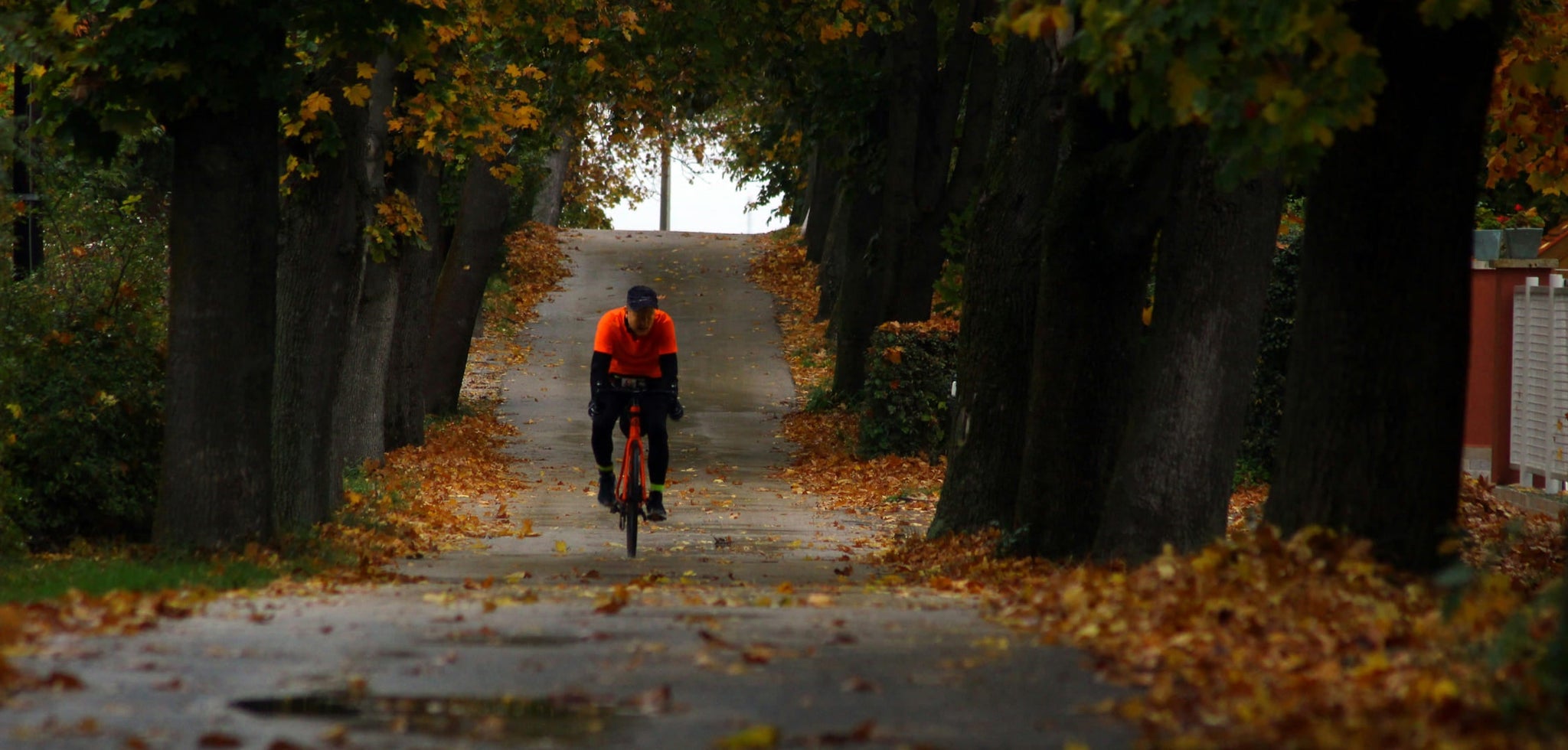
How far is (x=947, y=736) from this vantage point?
5352mm

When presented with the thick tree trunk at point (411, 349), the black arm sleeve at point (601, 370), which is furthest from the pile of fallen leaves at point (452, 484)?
the black arm sleeve at point (601, 370)

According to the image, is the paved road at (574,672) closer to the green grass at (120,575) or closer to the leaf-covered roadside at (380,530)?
the leaf-covered roadside at (380,530)

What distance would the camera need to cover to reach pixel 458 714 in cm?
571

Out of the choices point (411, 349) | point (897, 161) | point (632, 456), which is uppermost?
point (897, 161)

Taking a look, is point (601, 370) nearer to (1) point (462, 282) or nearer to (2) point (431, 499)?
(2) point (431, 499)

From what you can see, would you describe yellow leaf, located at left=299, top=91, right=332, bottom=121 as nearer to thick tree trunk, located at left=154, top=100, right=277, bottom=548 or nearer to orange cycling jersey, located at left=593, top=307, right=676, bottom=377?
thick tree trunk, located at left=154, top=100, right=277, bottom=548

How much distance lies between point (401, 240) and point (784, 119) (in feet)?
36.8

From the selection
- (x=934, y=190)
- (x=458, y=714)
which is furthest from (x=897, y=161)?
(x=458, y=714)

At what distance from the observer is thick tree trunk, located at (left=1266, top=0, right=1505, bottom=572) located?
796cm

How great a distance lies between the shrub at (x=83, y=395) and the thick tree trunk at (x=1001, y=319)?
6.06m

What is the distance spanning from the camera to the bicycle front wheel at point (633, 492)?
1353 cm

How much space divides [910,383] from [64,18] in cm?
1310

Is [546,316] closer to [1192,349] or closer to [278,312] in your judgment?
[278,312]

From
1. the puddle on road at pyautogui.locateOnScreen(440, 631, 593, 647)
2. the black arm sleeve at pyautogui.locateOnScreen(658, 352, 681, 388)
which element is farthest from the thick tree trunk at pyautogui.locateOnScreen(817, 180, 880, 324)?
the puddle on road at pyautogui.locateOnScreen(440, 631, 593, 647)
